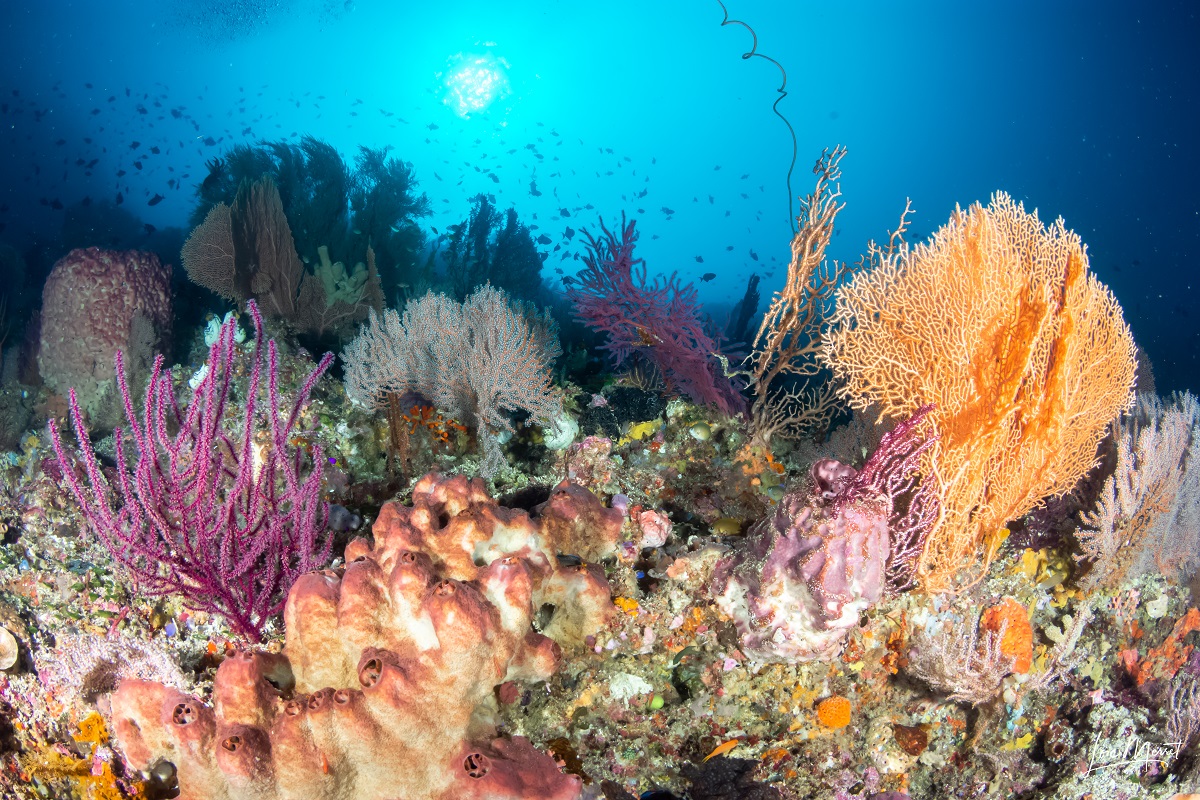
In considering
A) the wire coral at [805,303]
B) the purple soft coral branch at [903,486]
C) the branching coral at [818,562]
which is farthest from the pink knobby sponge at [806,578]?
the wire coral at [805,303]

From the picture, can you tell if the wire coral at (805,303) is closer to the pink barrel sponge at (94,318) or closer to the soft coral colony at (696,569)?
the soft coral colony at (696,569)

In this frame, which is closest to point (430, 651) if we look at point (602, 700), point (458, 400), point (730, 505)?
point (602, 700)

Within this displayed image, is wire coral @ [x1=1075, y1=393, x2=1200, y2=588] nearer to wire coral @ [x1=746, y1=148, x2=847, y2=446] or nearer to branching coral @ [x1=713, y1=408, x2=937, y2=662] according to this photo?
wire coral @ [x1=746, y1=148, x2=847, y2=446]

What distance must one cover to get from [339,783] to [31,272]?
65.6 feet

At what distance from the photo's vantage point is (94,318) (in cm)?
697

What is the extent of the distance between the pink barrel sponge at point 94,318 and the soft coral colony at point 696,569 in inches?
123

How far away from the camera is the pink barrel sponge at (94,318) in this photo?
6906mm

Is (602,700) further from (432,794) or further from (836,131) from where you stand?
(836,131)

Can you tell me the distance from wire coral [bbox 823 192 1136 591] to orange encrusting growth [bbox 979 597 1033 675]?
22 centimetres

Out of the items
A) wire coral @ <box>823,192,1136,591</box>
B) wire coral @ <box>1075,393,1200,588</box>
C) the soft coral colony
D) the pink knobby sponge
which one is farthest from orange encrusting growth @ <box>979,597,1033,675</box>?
the pink knobby sponge

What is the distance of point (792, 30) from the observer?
69.6 m

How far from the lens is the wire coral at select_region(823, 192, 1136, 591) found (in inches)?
125

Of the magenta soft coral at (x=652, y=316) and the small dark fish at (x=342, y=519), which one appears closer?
the small dark fish at (x=342, y=519)

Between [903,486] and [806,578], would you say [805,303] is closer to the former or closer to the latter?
[903,486]
